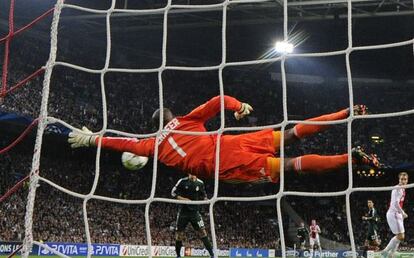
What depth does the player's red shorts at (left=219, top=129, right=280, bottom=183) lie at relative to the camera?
14.8 ft

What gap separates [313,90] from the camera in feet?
86.5

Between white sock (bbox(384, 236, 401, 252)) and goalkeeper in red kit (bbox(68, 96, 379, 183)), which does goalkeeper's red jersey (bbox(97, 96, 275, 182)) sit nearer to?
goalkeeper in red kit (bbox(68, 96, 379, 183))

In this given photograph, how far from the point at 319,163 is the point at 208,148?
2.86 ft

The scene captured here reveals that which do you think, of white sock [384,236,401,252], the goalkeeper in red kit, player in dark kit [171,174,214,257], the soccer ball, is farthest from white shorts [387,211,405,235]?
the soccer ball

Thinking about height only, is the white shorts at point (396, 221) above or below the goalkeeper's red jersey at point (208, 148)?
below

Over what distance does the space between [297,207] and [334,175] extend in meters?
1.98

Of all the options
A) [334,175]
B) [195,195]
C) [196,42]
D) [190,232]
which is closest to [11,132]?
[190,232]

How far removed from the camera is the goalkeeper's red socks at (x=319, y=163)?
4.38 metres

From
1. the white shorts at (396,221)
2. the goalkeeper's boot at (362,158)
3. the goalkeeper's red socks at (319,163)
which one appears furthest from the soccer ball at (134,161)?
the white shorts at (396,221)

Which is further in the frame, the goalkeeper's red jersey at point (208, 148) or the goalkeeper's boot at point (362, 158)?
the goalkeeper's red jersey at point (208, 148)

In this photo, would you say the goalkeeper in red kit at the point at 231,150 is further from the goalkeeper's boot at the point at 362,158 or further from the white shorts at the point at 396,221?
the white shorts at the point at 396,221

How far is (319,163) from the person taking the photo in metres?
4.47

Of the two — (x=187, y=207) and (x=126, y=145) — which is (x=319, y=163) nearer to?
(x=126, y=145)

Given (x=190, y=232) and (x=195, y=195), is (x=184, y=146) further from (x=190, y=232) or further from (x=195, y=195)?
(x=190, y=232)
